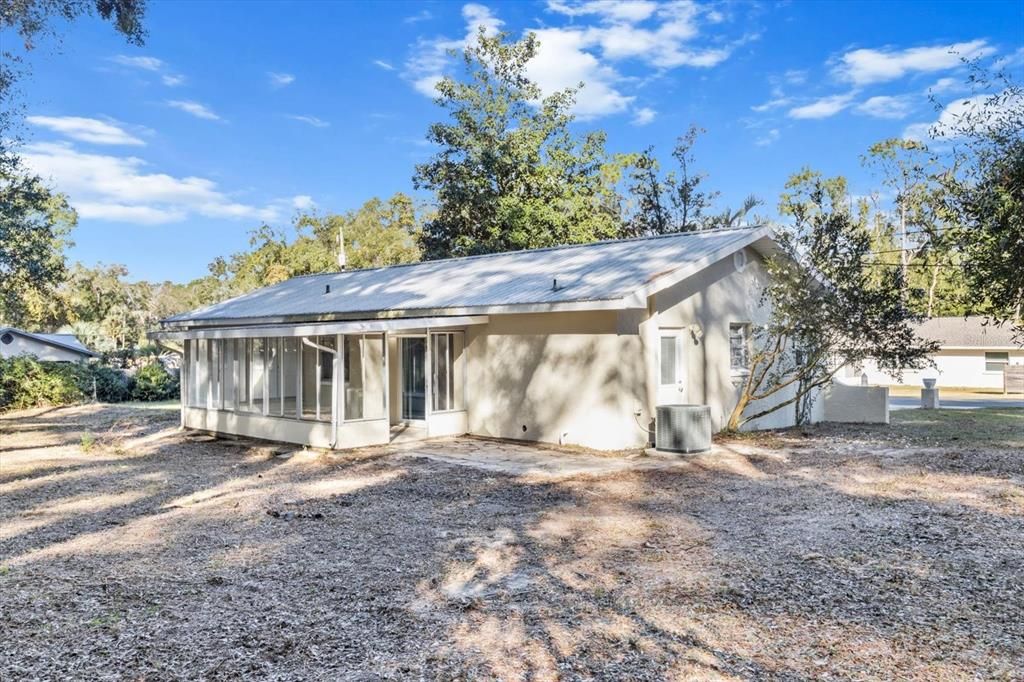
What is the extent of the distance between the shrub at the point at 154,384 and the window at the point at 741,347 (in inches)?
907

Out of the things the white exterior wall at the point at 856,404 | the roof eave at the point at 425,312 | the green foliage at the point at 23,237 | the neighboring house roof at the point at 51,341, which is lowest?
the white exterior wall at the point at 856,404

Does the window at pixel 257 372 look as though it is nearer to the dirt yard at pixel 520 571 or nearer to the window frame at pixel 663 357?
the dirt yard at pixel 520 571

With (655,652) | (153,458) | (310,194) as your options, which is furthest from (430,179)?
(655,652)

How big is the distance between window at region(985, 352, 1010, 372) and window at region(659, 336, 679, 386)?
2878cm

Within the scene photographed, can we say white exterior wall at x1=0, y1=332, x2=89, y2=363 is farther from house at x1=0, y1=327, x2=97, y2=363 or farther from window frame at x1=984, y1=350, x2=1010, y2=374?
window frame at x1=984, y1=350, x2=1010, y2=374

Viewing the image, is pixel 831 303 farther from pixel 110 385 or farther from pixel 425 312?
pixel 110 385

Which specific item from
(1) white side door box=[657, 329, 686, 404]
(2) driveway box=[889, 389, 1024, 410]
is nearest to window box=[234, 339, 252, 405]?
(1) white side door box=[657, 329, 686, 404]

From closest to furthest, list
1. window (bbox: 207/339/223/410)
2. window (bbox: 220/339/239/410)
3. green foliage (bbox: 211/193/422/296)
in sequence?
window (bbox: 220/339/239/410), window (bbox: 207/339/223/410), green foliage (bbox: 211/193/422/296)

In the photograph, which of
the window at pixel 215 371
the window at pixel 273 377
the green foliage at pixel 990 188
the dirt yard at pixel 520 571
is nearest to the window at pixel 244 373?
the window at pixel 273 377

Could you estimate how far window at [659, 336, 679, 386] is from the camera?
12828 millimetres

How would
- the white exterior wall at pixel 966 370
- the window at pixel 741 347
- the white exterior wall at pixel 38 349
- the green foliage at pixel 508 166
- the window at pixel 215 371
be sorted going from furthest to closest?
1. the white exterior wall at pixel 966 370
2. the white exterior wall at pixel 38 349
3. the green foliage at pixel 508 166
4. the window at pixel 215 371
5. the window at pixel 741 347

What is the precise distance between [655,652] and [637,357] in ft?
26.8

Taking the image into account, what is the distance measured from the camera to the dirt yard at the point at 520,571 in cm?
416

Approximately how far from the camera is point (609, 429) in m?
12.2
